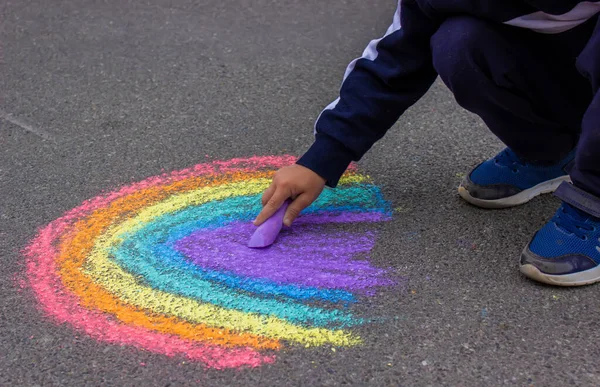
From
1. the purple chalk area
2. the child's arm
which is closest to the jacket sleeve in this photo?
the child's arm

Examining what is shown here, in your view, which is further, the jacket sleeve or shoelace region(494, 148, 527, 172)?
shoelace region(494, 148, 527, 172)

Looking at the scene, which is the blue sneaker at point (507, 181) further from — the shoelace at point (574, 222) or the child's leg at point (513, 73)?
the shoelace at point (574, 222)

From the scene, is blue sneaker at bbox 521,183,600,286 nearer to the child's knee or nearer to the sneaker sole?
the sneaker sole

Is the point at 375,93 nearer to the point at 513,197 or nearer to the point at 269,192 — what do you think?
the point at 269,192

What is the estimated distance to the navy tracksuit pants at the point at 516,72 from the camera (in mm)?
1776

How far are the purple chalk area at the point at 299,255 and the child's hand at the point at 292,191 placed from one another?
7cm

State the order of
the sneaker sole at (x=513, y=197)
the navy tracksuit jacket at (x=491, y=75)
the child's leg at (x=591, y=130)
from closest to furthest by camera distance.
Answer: the child's leg at (x=591, y=130) < the navy tracksuit jacket at (x=491, y=75) < the sneaker sole at (x=513, y=197)

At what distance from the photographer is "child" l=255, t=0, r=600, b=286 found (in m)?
1.71

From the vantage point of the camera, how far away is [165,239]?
1916 millimetres

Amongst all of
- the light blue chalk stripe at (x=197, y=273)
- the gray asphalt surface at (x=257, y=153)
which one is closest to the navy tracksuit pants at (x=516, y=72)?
the gray asphalt surface at (x=257, y=153)

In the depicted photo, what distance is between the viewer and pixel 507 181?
2.05 metres

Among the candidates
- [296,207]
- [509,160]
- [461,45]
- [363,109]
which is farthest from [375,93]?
[509,160]

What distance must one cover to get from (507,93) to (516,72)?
55mm

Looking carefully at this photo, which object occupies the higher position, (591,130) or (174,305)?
(591,130)
